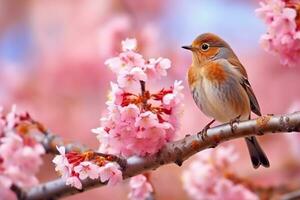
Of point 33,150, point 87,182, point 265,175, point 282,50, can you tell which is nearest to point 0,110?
point 33,150

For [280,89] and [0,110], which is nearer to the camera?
[0,110]

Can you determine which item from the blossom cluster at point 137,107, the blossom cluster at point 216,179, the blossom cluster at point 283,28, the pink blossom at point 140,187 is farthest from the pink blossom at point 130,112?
the blossom cluster at point 216,179

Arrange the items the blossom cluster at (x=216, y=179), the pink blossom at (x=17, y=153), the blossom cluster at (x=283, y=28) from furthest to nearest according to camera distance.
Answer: the blossom cluster at (x=216, y=179) → the pink blossom at (x=17, y=153) → the blossom cluster at (x=283, y=28)

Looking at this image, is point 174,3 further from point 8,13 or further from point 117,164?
point 117,164

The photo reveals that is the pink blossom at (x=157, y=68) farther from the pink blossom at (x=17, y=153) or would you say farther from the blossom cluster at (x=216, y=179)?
the blossom cluster at (x=216, y=179)

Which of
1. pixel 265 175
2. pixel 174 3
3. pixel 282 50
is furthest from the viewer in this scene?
pixel 174 3

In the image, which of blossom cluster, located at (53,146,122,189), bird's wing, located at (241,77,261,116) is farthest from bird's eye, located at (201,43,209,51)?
blossom cluster, located at (53,146,122,189)
